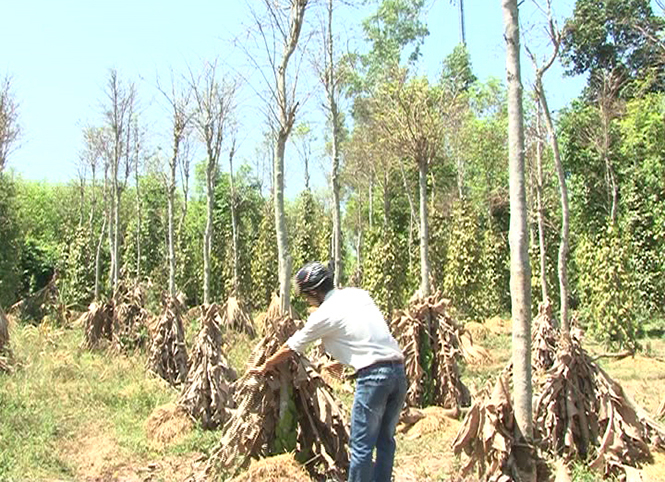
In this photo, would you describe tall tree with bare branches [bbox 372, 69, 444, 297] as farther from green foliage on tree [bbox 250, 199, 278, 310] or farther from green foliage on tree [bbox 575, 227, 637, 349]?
green foliage on tree [bbox 250, 199, 278, 310]

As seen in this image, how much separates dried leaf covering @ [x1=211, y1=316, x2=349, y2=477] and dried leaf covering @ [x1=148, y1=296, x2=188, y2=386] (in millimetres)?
4725

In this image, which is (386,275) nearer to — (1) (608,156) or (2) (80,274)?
(1) (608,156)

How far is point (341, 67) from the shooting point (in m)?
14.4

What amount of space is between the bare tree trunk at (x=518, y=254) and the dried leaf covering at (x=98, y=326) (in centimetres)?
986

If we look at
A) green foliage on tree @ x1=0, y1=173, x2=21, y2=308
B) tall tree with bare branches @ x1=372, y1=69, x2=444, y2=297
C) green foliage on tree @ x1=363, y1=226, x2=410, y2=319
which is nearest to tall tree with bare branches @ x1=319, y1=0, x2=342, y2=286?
tall tree with bare branches @ x1=372, y1=69, x2=444, y2=297

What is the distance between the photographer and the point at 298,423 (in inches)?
211

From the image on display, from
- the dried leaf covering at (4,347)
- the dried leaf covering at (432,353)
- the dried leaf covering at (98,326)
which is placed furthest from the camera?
the dried leaf covering at (98,326)

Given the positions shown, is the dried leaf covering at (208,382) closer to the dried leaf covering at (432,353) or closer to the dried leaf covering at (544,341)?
Result: the dried leaf covering at (432,353)

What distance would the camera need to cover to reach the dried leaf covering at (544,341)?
970cm

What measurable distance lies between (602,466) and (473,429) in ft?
4.65

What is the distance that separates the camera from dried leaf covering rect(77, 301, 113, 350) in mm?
12516

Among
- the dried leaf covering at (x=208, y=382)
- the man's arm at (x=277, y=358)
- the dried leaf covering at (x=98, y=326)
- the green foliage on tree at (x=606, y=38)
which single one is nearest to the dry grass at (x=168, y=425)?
the dried leaf covering at (x=208, y=382)

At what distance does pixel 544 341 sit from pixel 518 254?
595 cm

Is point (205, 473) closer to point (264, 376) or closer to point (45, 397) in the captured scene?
point (264, 376)
